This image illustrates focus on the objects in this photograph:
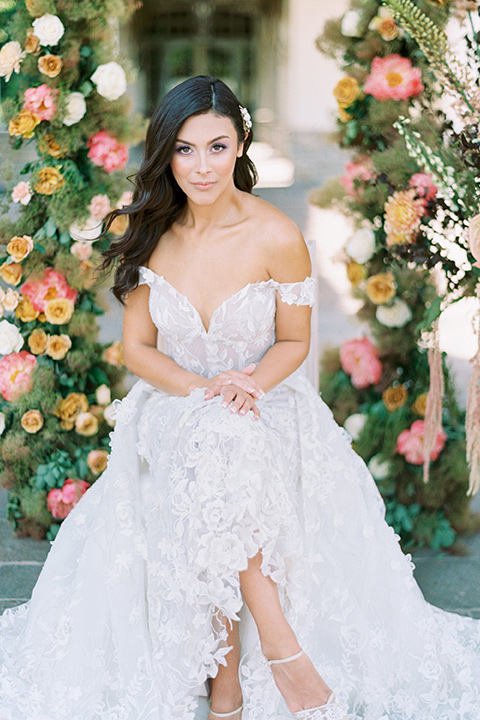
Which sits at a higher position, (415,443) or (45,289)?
(45,289)

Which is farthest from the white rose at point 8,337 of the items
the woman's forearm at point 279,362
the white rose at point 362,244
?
the white rose at point 362,244

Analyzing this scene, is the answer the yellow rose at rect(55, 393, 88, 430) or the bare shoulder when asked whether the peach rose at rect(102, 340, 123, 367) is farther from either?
the bare shoulder

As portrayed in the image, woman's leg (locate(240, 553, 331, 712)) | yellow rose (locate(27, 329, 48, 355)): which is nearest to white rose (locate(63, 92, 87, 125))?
yellow rose (locate(27, 329, 48, 355))

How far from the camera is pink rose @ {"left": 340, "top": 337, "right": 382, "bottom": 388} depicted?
301 cm

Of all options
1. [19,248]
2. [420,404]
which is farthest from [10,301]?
[420,404]

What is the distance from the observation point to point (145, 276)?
234 centimetres

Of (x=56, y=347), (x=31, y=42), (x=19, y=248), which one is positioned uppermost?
(x=31, y=42)

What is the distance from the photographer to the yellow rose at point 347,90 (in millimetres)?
2898

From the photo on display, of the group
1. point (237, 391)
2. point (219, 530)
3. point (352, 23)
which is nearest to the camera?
point (219, 530)

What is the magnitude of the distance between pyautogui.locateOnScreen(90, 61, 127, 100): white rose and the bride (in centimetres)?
72

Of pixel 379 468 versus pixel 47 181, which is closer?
pixel 47 181

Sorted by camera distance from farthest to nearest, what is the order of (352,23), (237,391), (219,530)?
(352,23) < (237,391) < (219,530)

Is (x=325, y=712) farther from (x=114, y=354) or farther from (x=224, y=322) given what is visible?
(x=114, y=354)

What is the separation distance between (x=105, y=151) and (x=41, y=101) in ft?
0.89
